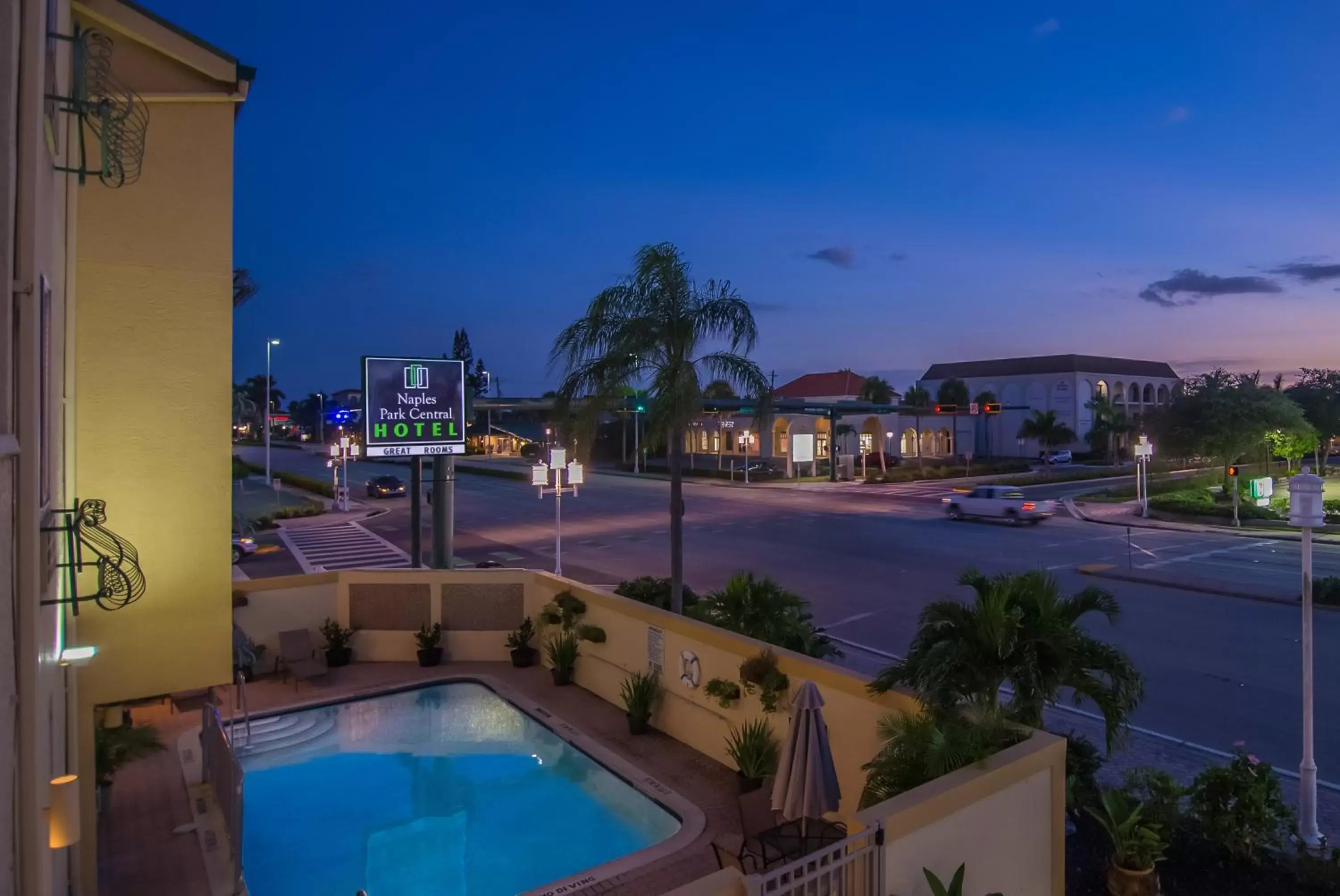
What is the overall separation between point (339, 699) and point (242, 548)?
16.2 metres

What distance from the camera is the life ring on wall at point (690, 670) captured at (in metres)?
10.9

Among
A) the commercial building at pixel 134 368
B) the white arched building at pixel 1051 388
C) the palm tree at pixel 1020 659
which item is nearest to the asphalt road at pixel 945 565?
the palm tree at pixel 1020 659

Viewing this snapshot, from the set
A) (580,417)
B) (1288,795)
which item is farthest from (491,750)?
(1288,795)

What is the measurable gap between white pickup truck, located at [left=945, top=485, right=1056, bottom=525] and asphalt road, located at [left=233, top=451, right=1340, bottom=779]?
25.4 inches

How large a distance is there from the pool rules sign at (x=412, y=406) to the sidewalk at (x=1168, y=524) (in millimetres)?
25118

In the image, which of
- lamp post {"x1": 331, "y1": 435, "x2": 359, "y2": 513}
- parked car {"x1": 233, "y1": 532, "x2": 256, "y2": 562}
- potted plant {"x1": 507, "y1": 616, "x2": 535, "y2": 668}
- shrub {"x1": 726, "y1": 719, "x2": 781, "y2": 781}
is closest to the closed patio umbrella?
shrub {"x1": 726, "y1": 719, "x2": 781, "y2": 781}

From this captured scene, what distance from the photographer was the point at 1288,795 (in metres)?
9.45

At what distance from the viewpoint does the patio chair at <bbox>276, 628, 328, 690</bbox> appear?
13680 mm

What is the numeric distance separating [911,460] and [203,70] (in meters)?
72.9

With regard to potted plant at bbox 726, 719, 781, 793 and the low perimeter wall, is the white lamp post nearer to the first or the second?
the low perimeter wall

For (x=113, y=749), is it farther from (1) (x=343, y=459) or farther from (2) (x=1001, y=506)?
(1) (x=343, y=459)

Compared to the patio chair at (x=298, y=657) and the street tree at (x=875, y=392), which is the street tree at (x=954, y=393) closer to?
the street tree at (x=875, y=392)

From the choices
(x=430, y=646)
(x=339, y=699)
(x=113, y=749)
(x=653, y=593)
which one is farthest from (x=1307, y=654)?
(x=339, y=699)

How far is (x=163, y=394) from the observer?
8.20m
